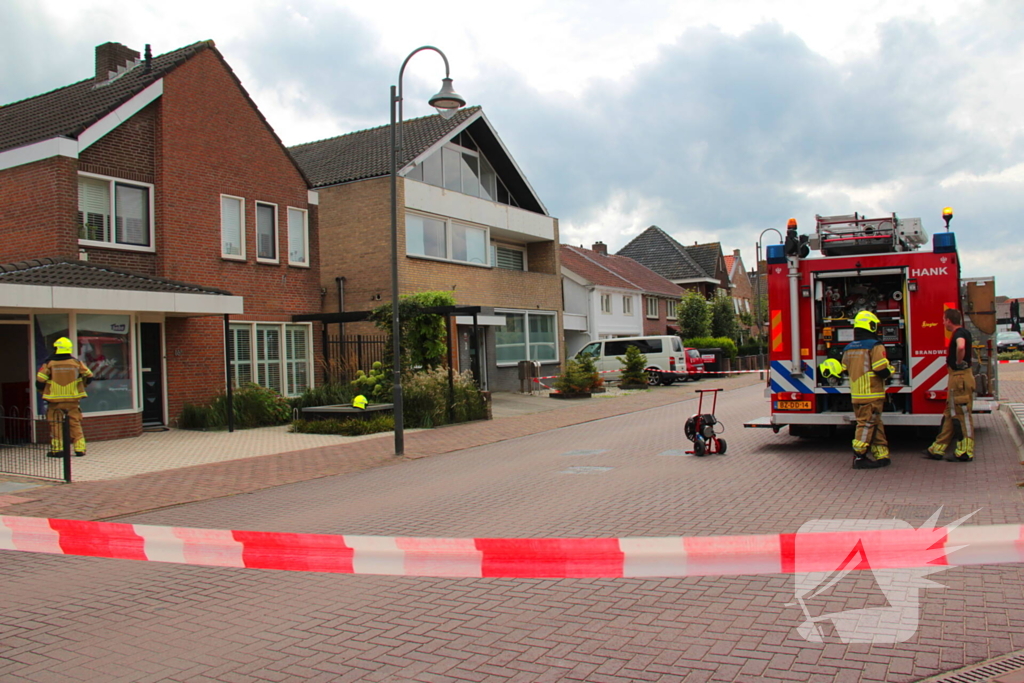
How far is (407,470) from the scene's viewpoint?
1199 cm

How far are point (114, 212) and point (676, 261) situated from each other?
4720 centimetres

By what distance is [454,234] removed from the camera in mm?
27172

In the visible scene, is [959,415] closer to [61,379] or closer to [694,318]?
[61,379]

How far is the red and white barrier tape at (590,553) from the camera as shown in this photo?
4086 mm

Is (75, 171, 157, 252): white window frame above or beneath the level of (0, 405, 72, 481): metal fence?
above

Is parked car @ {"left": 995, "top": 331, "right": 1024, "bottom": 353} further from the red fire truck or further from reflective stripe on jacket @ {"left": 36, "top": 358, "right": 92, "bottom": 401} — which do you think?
reflective stripe on jacket @ {"left": 36, "top": 358, "right": 92, "bottom": 401}

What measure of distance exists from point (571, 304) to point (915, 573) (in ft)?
112

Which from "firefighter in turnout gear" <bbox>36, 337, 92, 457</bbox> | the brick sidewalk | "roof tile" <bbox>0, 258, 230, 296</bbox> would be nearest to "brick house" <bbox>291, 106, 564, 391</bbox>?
the brick sidewalk

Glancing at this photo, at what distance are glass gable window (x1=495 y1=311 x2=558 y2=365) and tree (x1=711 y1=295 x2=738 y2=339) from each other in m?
20.4

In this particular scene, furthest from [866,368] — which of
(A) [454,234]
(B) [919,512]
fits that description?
(A) [454,234]

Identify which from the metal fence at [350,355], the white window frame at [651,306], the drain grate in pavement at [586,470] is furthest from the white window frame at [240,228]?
the white window frame at [651,306]

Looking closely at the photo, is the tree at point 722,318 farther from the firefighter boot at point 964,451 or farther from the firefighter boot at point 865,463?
the firefighter boot at point 865,463

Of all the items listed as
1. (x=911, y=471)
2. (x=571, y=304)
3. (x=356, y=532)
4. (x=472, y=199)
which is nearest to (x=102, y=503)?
(x=356, y=532)

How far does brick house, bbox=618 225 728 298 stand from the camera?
58531mm
